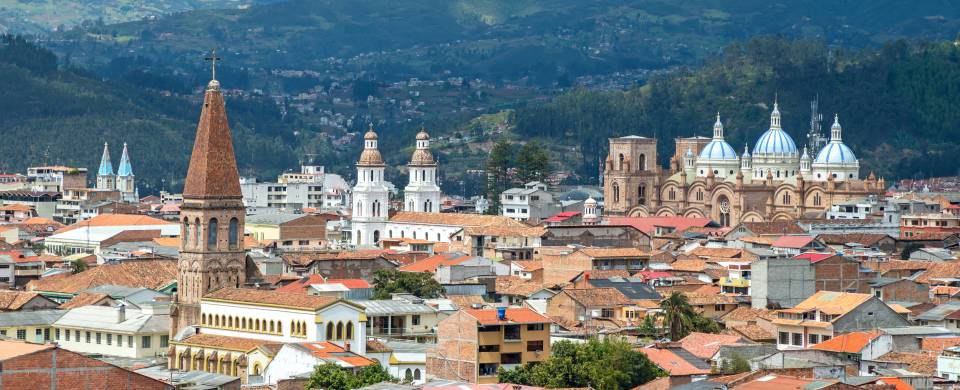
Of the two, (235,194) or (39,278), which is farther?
(39,278)

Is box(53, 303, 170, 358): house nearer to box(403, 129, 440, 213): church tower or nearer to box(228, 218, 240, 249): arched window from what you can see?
box(228, 218, 240, 249): arched window

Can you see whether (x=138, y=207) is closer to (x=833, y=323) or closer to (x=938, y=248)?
(x=938, y=248)

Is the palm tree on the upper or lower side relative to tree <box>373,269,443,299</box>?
lower

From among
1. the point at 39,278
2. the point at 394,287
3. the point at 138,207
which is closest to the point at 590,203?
the point at 138,207

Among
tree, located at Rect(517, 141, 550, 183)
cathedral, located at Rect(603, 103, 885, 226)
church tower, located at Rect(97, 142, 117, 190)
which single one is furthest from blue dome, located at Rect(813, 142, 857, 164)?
church tower, located at Rect(97, 142, 117, 190)

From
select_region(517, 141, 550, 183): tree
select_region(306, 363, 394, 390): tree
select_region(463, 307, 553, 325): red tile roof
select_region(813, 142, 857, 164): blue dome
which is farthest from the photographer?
select_region(517, 141, 550, 183): tree

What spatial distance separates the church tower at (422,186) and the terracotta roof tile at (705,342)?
80.4m

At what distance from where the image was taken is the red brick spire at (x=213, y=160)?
84875mm

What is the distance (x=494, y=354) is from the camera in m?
71.6

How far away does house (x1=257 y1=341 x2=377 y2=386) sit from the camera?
67.5 meters

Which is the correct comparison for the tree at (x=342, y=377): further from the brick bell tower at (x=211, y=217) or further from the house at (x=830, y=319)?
the brick bell tower at (x=211, y=217)

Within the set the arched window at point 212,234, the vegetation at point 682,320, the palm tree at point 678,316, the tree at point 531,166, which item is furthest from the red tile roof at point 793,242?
the tree at point 531,166

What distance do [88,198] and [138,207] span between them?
7932mm

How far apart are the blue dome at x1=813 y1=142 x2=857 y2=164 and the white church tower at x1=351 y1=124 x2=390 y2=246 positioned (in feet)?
105
